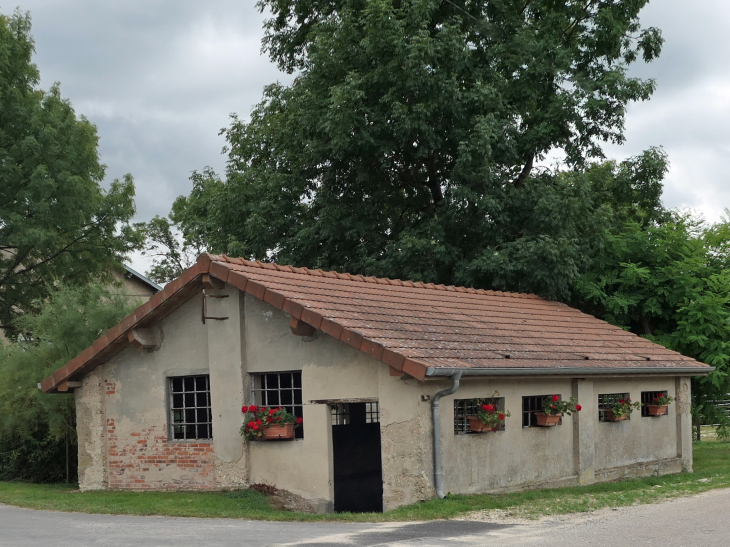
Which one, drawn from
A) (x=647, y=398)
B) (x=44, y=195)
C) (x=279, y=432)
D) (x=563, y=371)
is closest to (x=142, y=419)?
(x=279, y=432)

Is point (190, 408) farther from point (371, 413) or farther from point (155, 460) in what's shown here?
point (371, 413)

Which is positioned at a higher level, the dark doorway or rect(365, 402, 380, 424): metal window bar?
rect(365, 402, 380, 424): metal window bar

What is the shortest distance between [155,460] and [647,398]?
1001 centimetres

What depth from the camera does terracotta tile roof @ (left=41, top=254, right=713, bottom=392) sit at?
13.3m

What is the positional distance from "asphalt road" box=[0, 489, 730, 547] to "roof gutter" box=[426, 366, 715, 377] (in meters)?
2.13

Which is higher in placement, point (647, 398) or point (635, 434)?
point (647, 398)

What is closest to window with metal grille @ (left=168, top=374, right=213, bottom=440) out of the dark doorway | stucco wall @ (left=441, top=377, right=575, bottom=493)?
the dark doorway

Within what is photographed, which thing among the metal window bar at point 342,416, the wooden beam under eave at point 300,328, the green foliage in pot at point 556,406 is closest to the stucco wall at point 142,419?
the wooden beam under eave at point 300,328

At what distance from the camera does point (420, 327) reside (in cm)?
1480

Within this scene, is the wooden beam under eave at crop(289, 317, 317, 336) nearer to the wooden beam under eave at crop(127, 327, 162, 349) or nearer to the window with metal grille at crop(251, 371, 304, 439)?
the window with metal grille at crop(251, 371, 304, 439)

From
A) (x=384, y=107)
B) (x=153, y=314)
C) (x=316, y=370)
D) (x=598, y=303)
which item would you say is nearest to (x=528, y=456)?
(x=316, y=370)

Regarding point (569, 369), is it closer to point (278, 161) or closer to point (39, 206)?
point (278, 161)

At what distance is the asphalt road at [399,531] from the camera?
9820mm

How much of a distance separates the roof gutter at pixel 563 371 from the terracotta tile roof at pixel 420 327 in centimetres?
2
